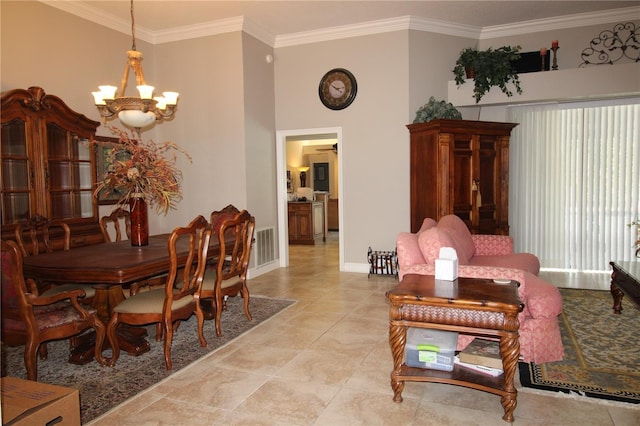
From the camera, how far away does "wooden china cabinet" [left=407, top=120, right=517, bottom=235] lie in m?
5.48

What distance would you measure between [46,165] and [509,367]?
4.41 meters

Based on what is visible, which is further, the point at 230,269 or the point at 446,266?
the point at 230,269

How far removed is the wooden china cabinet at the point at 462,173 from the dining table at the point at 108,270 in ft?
9.50

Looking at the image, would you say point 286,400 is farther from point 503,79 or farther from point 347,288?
point 503,79

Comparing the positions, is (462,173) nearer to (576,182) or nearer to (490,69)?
(490,69)

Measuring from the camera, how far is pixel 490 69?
5828mm

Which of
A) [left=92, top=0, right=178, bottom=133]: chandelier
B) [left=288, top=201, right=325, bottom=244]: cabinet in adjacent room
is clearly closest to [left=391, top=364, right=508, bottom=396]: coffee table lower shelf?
[left=92, top=0, right=178, bottom=133]: chandelier

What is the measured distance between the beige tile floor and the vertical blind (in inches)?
134

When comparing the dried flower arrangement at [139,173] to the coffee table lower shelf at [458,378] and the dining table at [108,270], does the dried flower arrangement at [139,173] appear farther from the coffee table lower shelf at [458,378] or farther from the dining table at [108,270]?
the coffee table lower shelf at [458,378]

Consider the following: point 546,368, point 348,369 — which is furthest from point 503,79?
point 348,369

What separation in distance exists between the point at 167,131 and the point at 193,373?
412cm

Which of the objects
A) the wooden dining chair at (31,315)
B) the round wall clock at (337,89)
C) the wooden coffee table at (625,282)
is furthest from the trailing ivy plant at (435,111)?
the wooden dining chair at (31,315)

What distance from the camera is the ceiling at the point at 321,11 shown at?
17.3 ft

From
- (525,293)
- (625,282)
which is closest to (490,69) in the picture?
(625,282)
